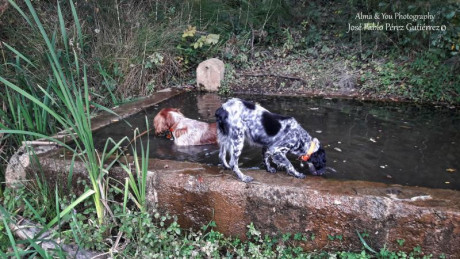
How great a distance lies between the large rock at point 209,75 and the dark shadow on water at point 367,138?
1.01 metres

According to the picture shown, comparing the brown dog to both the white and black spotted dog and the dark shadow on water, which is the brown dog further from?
the white and black spotted dog

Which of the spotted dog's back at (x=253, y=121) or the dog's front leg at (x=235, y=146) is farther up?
the spotted dog's back at (x=253, y=121)

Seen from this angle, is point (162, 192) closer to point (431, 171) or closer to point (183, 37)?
point (431, 171)

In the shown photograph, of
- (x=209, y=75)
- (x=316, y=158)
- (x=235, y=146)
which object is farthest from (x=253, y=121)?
(x=209, y=75)

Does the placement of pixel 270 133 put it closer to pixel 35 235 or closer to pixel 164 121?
pixel 164 121

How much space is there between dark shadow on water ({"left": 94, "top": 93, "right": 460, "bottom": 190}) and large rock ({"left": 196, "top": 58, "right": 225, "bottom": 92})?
3.31ft

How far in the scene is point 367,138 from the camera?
16.0 feet

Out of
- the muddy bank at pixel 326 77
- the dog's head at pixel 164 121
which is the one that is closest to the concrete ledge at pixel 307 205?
the dog's head at pixel 164 121

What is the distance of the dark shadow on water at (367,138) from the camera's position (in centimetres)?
388

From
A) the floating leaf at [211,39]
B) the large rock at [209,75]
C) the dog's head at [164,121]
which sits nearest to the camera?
the dog's head at [164,121]

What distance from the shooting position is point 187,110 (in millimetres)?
6375

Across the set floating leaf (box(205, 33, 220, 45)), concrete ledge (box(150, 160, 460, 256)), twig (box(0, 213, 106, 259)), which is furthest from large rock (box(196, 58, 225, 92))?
twig (box(0, 213, 106, 259))

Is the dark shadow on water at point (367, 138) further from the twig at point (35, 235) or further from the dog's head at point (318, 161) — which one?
the twig at point (35, 235)

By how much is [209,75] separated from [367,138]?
4039 millimetres
